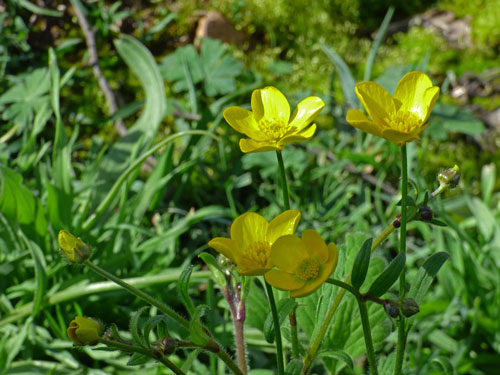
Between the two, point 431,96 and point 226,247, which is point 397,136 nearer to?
point 431,96

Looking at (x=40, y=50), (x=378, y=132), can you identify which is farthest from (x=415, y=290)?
(x=40, y=50)

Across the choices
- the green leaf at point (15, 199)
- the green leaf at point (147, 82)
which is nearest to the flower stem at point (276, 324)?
the green leaf at point (15, 199)

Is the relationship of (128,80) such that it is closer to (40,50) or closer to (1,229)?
(40,50)

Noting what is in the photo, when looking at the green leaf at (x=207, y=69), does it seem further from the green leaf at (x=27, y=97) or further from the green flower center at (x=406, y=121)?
the green flower center at (x=406, y=121)

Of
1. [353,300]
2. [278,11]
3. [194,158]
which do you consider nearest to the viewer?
[353,300]

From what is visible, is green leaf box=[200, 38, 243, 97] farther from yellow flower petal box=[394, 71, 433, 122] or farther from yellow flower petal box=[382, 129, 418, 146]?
yellow flower petal box=[382, 129, 418, 146]

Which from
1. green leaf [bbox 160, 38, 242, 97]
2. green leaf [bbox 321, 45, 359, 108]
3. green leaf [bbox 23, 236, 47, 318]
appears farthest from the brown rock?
green leaf [bbox 23, 236, 47, 318]

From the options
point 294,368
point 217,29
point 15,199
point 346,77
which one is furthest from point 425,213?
point 217,29
